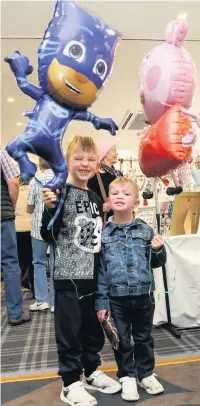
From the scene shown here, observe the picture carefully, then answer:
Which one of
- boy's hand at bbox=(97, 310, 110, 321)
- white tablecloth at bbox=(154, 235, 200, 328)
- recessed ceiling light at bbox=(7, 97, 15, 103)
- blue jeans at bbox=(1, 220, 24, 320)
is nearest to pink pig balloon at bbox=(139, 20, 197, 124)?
boy's hand at bbox=(97, 310, 110, 321)

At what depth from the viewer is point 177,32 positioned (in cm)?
156

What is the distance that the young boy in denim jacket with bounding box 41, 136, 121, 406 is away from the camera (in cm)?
146

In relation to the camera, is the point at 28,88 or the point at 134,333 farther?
the point at 134,333

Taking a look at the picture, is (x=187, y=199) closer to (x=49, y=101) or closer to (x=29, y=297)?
(x=49, y=101)

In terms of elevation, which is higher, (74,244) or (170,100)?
(170,100)

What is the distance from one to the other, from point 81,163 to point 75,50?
0.41 meters

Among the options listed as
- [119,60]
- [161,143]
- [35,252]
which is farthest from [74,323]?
[119,60]

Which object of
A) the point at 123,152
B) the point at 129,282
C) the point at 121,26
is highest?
the point at 121,26

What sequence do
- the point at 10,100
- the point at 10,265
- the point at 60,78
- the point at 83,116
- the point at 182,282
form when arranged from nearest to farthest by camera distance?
the point at 60,78, the point at 83,116, the point at 182,282, the point at 10,265, the point at 10,100

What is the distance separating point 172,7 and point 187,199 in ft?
4.60

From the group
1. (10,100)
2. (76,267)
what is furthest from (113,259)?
(10,100)

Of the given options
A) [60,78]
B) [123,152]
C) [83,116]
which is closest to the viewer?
[60,78]

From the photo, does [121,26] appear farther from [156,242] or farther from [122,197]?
[156,242]

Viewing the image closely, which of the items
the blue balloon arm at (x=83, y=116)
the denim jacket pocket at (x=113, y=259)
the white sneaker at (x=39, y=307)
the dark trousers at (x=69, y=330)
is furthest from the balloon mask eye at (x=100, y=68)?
the white sneaker at (x=39, y=307)
